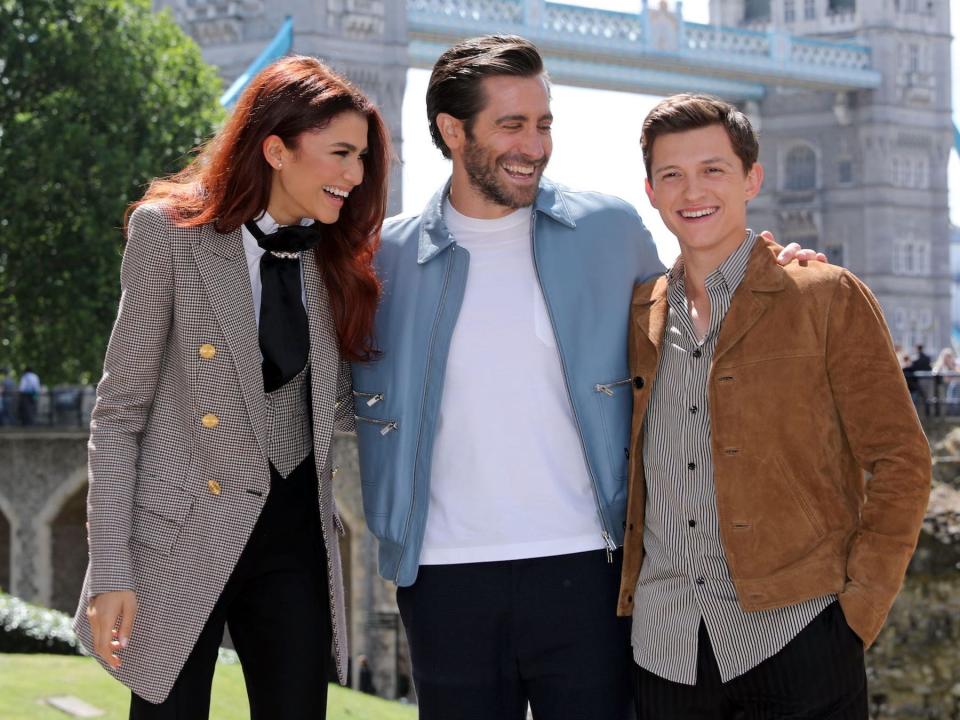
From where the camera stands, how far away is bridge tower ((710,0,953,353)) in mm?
60156

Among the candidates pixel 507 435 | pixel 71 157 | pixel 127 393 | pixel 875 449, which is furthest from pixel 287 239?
pixel 71 157

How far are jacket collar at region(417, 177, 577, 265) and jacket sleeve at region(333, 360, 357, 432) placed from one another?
0.31m

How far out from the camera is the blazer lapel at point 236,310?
3.48m

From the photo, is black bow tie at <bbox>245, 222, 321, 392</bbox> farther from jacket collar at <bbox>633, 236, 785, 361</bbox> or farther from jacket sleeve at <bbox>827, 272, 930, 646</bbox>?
jacket sleeve at <bbox>827, 272, 930, 646</bbox>

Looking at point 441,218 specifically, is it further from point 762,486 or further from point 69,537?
point 69,537

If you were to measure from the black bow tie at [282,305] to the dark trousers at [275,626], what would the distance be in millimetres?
221

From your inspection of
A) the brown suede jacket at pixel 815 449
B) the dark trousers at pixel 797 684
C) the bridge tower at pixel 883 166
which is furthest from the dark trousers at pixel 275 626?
the bridge tower at pixel 883 166

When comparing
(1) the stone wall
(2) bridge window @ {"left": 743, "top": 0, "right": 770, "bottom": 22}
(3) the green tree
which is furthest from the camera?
(2) bridge window @ {"left": 743, "top": 0, "right": 770, "bottom": 22}

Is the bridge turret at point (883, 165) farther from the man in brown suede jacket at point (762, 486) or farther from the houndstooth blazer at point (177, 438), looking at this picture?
the houndstooth blazer at point (177, 438)

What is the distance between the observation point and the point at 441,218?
375cm

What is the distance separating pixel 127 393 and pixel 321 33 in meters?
43.3

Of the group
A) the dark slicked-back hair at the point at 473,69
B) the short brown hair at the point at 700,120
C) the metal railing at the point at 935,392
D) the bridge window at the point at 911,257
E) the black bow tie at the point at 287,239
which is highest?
the dark slicked-back hair at the point at 473,69

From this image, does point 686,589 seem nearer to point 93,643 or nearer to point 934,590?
point 93,643

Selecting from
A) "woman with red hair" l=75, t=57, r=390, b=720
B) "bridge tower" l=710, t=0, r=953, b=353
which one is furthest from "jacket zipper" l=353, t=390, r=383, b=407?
"bridge tower" l=710, t=0, r=953, b=353
